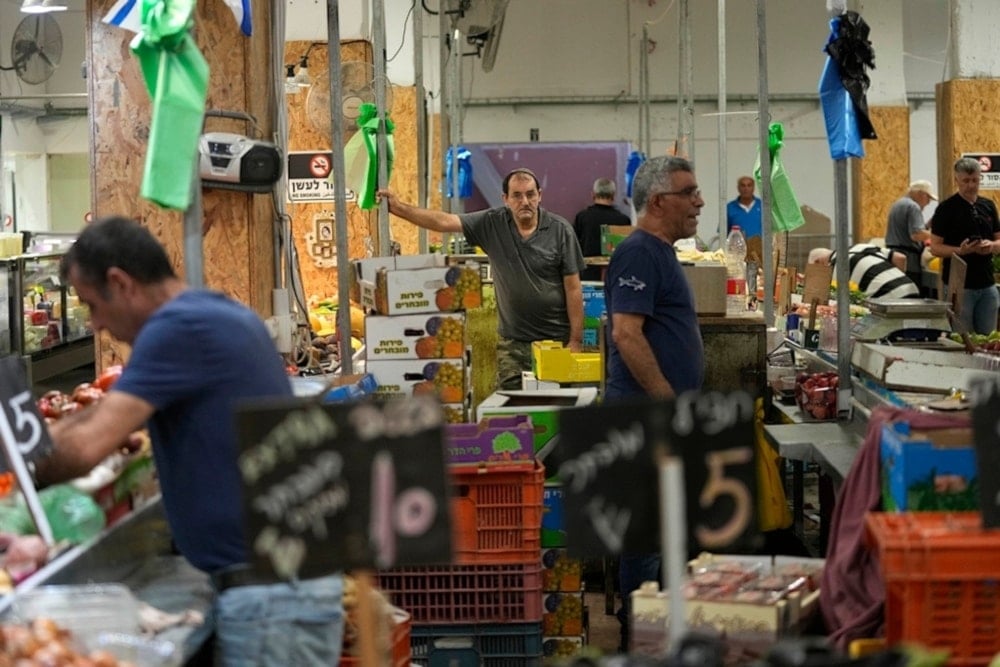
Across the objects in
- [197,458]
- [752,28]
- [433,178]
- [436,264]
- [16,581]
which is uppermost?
[752,28]

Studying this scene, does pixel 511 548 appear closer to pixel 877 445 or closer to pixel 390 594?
pixel 390 594

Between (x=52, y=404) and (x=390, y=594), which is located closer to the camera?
(x=52, y=404)

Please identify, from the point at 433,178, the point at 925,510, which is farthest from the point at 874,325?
the point at 433,178

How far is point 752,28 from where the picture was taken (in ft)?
79.1

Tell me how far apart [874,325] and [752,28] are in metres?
18.4

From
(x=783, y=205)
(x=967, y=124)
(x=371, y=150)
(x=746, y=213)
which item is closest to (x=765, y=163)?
(x=783, y=205)

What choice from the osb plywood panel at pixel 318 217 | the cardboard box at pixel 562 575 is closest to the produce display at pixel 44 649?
the cardboard box at pixel 562 575

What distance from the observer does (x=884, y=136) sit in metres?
21.2

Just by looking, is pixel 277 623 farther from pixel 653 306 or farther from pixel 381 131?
pixel 381 131

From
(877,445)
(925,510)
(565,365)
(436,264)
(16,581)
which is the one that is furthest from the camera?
(565,365)

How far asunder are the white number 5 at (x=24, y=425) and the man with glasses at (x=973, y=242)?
378 inches

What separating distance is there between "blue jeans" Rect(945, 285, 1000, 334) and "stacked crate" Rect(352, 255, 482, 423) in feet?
22.4

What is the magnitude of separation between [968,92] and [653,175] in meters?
12.8

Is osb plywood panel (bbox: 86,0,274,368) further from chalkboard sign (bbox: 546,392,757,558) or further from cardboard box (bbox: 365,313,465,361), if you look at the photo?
chalkboard sign (bbox: 546,392,757,558)
